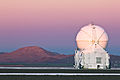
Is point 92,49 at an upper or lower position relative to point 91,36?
lower

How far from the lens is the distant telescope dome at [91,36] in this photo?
272 feet

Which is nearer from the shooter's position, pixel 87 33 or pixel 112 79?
pixel 112 79

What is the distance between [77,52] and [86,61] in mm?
3254

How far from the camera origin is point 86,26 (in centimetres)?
8519

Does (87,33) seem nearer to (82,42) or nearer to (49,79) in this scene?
(82,42)

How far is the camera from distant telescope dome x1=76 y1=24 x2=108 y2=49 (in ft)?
272

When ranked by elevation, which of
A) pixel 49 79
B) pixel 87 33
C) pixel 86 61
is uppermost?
pixel 87 33

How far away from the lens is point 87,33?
3270 inches

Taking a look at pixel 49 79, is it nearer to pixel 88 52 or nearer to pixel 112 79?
pixel 112 79

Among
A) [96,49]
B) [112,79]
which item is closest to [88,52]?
[96,49]

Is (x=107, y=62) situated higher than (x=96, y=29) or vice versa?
(x=96, y=29)

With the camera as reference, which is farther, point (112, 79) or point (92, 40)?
point (92, 40)

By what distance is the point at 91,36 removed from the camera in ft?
272

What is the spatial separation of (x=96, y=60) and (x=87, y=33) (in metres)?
5.99
